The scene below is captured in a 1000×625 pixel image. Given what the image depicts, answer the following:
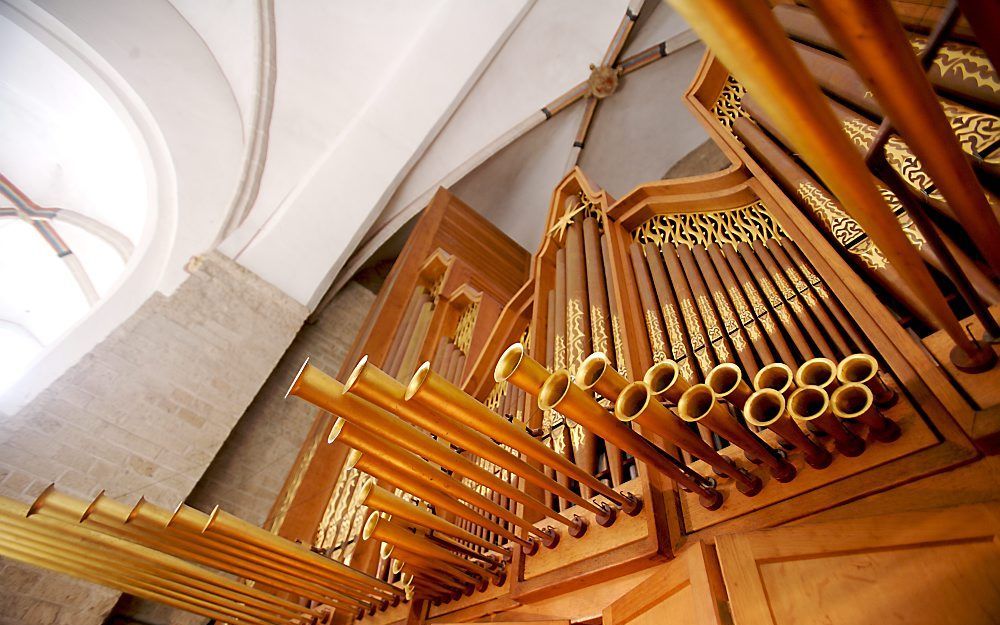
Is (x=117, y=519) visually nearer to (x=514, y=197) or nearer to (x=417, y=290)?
Answer: (x=417, y=290)

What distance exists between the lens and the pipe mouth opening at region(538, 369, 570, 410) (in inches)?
44.6

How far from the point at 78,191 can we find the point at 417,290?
667 cm

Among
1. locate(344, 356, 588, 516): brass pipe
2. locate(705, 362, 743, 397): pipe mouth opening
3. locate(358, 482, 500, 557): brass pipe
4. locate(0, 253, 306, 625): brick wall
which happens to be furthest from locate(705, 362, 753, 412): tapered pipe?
locate(0, 253, 306, 625): brick wall

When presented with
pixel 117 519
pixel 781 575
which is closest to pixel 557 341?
pixel 781 575

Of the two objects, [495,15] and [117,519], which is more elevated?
[495,15]

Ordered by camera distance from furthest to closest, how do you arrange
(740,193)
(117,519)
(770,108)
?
(740,193) < (117,519) < (770,108)

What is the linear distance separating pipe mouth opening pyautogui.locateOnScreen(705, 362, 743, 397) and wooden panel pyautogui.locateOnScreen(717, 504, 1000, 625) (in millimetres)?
300

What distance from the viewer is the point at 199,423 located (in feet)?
14.5

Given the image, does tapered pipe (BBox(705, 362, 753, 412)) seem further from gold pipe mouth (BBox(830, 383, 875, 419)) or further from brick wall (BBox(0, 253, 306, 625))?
brick wall (BBox(0, 253, 306, 625))

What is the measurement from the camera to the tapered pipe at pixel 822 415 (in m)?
1.07

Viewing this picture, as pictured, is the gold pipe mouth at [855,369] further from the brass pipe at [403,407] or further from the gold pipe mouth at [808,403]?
the brass pipe at [403,407]

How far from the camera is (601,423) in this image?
3.87 feet

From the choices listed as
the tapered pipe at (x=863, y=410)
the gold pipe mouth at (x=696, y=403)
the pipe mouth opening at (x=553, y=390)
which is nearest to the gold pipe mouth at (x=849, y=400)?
the tapered pipe at (x=863, y=410)

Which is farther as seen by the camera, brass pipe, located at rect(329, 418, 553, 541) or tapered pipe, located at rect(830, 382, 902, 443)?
brass pipe, located at rect(329, 418, 553, 541)
